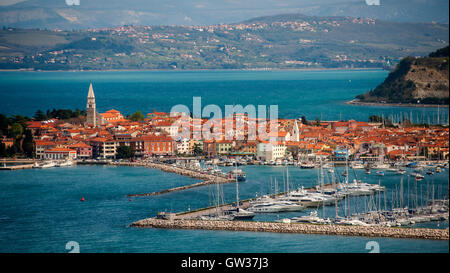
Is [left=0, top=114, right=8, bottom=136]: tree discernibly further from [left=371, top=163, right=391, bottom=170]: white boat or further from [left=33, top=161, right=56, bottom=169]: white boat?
[left=371, top=163, right=391, bottom=170]: white boat

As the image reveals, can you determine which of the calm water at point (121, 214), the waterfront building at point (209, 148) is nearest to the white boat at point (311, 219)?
the calm water at point (121, 214)

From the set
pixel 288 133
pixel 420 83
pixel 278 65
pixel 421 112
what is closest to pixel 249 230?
pixel 288 133

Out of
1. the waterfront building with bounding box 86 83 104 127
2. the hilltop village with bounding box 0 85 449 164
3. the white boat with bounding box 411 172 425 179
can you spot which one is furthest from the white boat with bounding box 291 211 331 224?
the waterfront building with bounding box 86 83 104 127

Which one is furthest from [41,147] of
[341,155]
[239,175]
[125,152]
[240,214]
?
[240,214]
